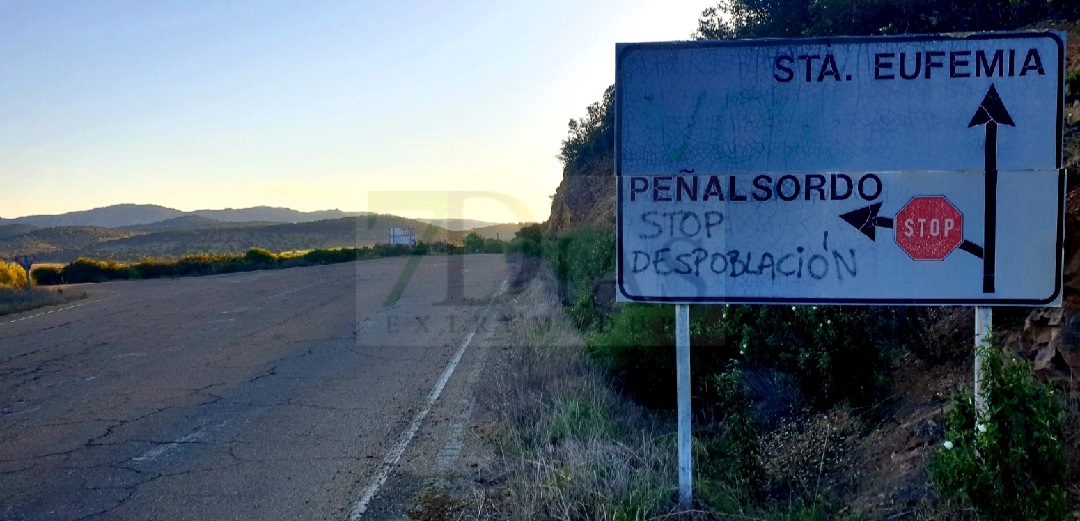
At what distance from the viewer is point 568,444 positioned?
5.48 meters

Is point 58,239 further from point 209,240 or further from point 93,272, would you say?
point 93,272

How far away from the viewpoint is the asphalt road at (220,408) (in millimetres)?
5508

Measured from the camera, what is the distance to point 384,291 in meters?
21.2

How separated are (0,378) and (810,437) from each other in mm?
10008

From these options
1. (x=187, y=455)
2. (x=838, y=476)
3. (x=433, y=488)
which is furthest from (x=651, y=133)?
(x=187, y=455)

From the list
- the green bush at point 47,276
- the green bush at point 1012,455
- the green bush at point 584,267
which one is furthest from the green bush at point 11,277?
the green bush at point 1012,455

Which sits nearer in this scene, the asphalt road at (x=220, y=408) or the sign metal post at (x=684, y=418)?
the sign metal post at (x=684, y=418)

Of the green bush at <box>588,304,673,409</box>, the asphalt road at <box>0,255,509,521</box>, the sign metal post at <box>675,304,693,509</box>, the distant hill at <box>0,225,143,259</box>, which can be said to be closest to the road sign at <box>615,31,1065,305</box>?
the sign metal post at <box>675,304,693,509</box>

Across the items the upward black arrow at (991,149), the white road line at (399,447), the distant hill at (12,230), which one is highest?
the distant hill at (12,230)

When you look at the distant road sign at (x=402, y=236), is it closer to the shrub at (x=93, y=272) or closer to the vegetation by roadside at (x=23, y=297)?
the shrub at (x=93, y=272)

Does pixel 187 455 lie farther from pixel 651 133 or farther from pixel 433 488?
pixel 651 133

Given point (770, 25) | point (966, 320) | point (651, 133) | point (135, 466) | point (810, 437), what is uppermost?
point (770, 25)

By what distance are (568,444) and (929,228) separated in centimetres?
272

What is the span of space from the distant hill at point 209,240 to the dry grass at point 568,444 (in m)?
65.6
